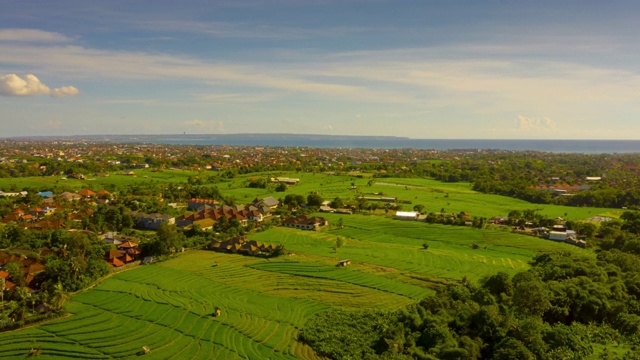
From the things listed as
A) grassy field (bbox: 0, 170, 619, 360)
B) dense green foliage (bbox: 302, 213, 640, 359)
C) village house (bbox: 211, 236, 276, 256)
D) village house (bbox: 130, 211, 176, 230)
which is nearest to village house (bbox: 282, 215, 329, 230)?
grassy field (bbox: 0, 170, 619, 360)

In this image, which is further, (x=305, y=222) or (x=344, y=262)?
(x=305, y=222)

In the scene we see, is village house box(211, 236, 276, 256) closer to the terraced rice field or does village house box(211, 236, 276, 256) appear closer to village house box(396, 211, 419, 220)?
the terraced rice field

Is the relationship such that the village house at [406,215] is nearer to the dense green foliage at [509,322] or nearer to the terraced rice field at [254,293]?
the terraced rice field at [254,293]

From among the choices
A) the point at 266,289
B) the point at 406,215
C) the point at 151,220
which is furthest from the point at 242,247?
the point at 406,215

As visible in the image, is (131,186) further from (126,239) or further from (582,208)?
(582,208)

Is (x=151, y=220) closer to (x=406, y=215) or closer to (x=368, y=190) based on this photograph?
(x=406, y=215)

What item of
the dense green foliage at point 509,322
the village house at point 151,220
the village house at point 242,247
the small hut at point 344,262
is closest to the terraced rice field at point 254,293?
the small hut at point 344,262

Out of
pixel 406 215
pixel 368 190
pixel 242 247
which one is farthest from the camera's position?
pixel 368 190

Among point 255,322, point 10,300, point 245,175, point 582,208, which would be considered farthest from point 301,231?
point 245,175
